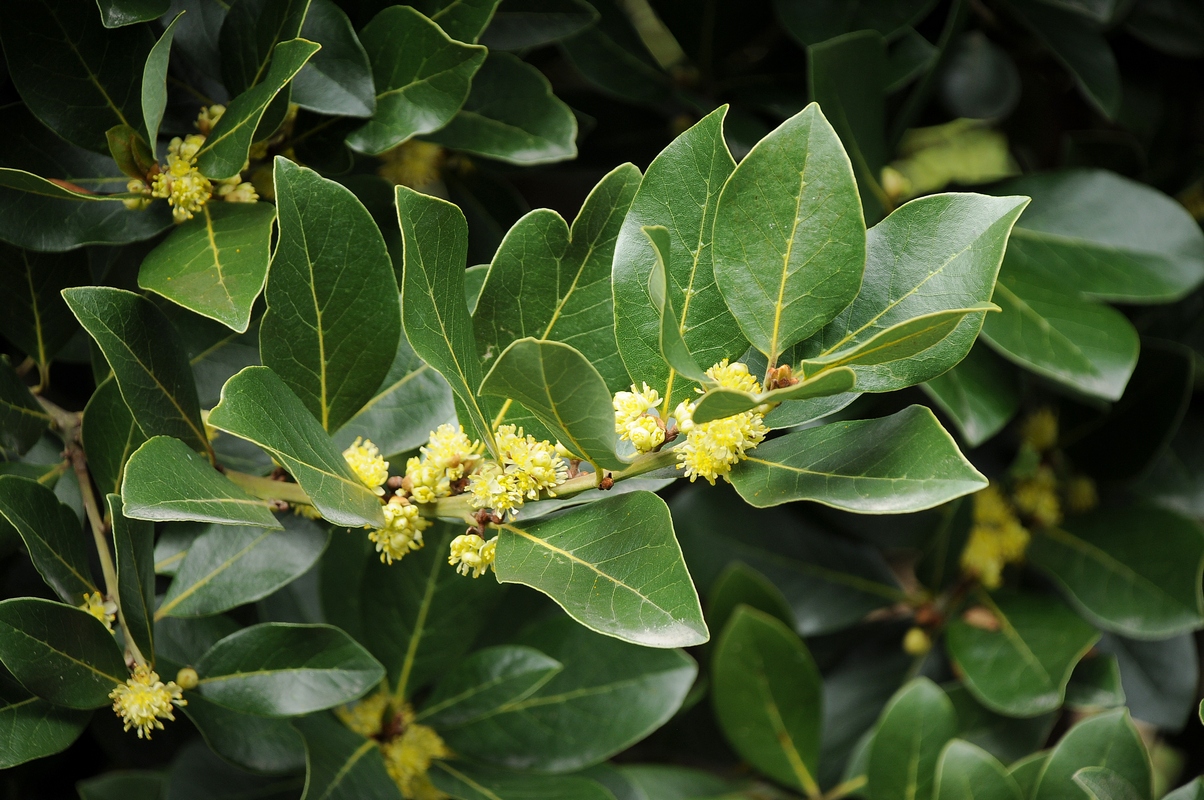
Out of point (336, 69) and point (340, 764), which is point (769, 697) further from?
point (336, 69)

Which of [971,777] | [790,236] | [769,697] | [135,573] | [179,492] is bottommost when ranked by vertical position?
[769,697]

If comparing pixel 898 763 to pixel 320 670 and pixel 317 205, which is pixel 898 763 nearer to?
pixel 320 670

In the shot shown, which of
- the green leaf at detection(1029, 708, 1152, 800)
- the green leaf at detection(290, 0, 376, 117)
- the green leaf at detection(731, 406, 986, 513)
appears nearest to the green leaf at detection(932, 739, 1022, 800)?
the green leaf at detection(1029, 708, 1152, 800)

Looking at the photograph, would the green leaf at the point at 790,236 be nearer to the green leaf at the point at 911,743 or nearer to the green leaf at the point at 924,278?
the green leaf at the point at 924,278

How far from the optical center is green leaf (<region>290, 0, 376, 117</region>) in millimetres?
792

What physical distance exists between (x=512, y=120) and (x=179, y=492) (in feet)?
1.71

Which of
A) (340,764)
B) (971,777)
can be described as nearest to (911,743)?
(971,777)

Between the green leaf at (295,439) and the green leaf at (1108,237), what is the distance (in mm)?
917

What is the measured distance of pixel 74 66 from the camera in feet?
2.49

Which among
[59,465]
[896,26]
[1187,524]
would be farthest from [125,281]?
[1187,524]

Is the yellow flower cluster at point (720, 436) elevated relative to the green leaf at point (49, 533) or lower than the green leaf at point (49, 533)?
elevated

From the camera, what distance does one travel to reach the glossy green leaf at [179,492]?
0.56m

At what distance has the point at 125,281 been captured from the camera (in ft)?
2.89

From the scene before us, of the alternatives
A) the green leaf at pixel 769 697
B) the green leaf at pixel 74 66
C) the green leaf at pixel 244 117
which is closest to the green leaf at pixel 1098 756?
the green leaf at pixel 769 697
